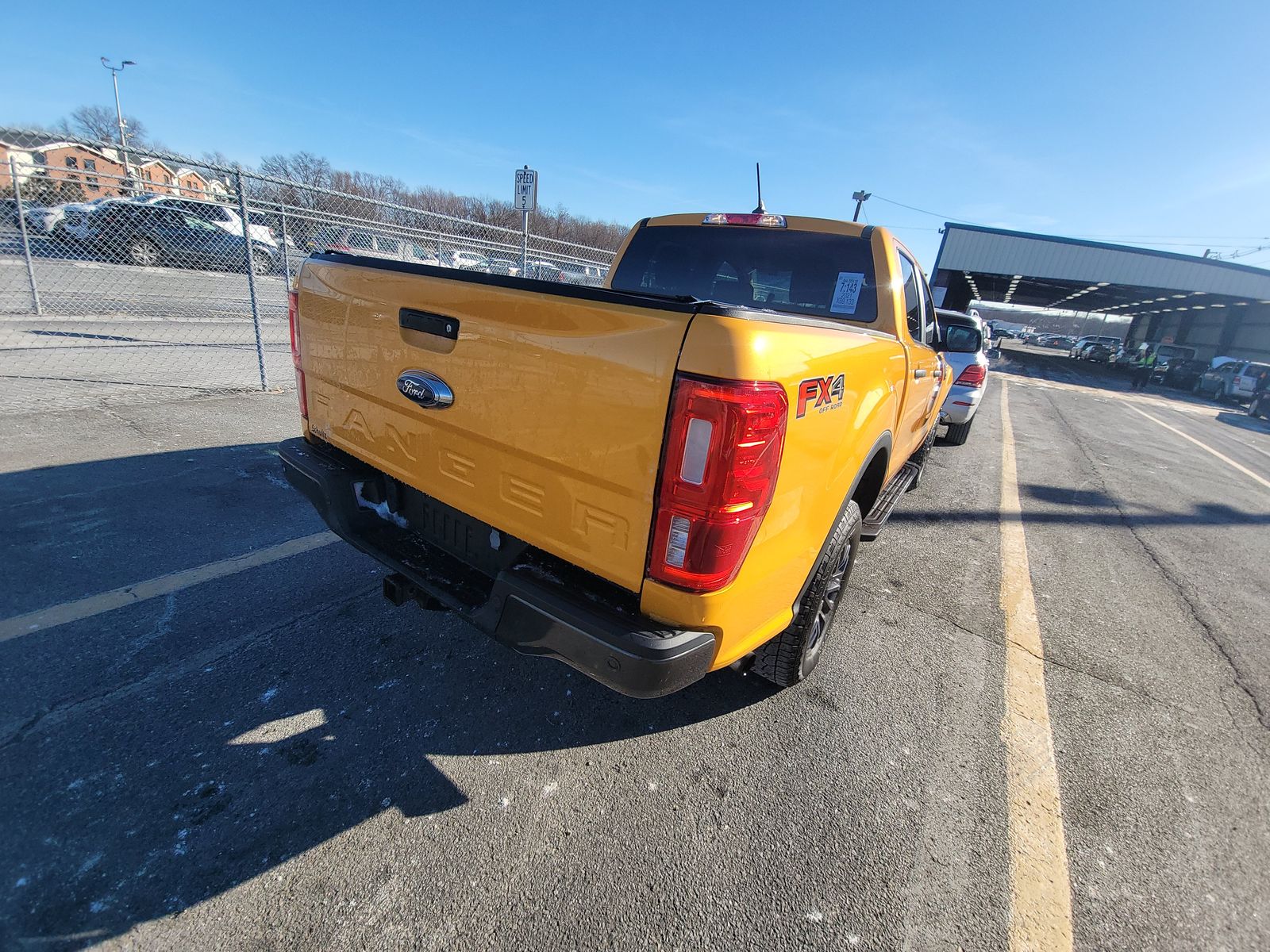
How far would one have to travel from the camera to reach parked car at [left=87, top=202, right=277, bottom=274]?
9.63m

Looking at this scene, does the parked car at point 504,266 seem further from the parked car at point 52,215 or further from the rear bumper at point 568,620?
the rear bumper at point 568,620

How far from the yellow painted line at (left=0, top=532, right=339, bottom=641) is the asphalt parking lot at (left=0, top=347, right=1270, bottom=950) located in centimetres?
1

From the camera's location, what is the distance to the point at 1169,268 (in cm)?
2556

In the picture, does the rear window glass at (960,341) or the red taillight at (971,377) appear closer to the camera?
the rear window glass at (960,341)

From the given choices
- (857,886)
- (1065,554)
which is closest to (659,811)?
(857,886)

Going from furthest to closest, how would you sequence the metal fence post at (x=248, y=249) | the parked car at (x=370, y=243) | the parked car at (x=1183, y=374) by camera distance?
1. the parked car at (x=1183, y=374)
2. the parked car at (x=370, y=243)
3. the metal fence post at (x=248, y=249)

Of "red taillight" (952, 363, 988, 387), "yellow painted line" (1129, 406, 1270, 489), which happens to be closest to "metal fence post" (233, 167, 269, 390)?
"red taillight" (952, 363, 988, 387)

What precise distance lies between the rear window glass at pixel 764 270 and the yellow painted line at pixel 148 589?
257cm

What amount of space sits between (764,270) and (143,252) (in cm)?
1419

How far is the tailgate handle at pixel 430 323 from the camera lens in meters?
1.89

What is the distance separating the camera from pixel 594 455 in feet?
5.41

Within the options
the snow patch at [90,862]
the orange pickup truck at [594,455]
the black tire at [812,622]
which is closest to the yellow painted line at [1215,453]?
the black tire at [812,622]

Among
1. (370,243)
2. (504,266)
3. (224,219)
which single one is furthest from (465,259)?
(224,219)

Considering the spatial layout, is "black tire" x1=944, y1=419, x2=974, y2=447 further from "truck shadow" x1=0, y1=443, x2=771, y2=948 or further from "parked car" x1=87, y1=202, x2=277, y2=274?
"parked car" x1=87, y1=202, x2=277, y2=274
